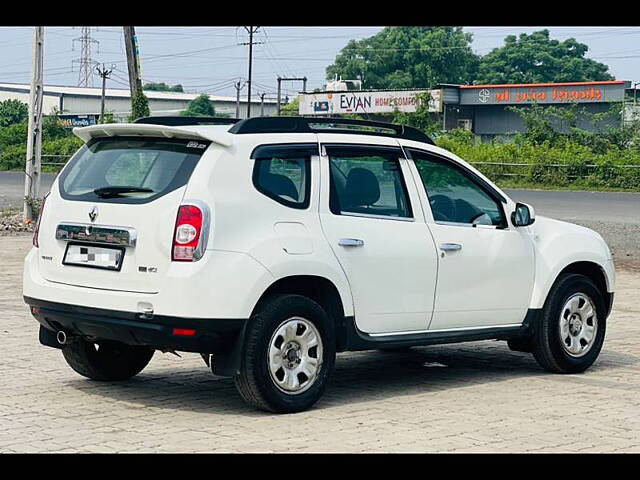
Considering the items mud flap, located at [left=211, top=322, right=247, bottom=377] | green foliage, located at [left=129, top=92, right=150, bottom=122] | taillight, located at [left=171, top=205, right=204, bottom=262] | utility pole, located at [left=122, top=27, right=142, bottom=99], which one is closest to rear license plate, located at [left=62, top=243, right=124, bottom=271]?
taillight, located at [left=171, top=205, right=204, bottom=262]

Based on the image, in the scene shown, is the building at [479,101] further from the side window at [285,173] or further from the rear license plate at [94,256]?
the rear license plate at [94,256]

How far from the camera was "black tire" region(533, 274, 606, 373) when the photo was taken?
920 centimetres

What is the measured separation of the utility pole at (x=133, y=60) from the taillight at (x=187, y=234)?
74.6 ft

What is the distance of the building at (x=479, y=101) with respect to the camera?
72.0 meters

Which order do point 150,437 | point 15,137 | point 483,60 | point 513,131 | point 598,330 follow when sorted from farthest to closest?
point 483,60 → point 513,131 → point 15,137 → point 598,330 → point 150,437

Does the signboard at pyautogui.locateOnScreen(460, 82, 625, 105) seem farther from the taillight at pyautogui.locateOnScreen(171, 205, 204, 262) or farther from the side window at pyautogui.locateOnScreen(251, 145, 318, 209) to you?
the taillight at pyautogui.locateOnScreen(171, 205, 204, 262)

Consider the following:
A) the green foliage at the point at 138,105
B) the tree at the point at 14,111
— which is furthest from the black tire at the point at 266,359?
the tree at the point at 14,111

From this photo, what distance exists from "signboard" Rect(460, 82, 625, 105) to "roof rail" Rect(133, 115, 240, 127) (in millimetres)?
64530

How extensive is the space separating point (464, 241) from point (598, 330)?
5.43ft

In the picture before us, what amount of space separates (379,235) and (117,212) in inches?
71.6

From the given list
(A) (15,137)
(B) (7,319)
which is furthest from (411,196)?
(A) (15,137)

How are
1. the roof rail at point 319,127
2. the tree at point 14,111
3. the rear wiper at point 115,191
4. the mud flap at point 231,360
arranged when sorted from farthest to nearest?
the tree at point 14,111
the roof rail at point 319,127
the rear wiper at point 115,191
the mud flap at point 231,360
